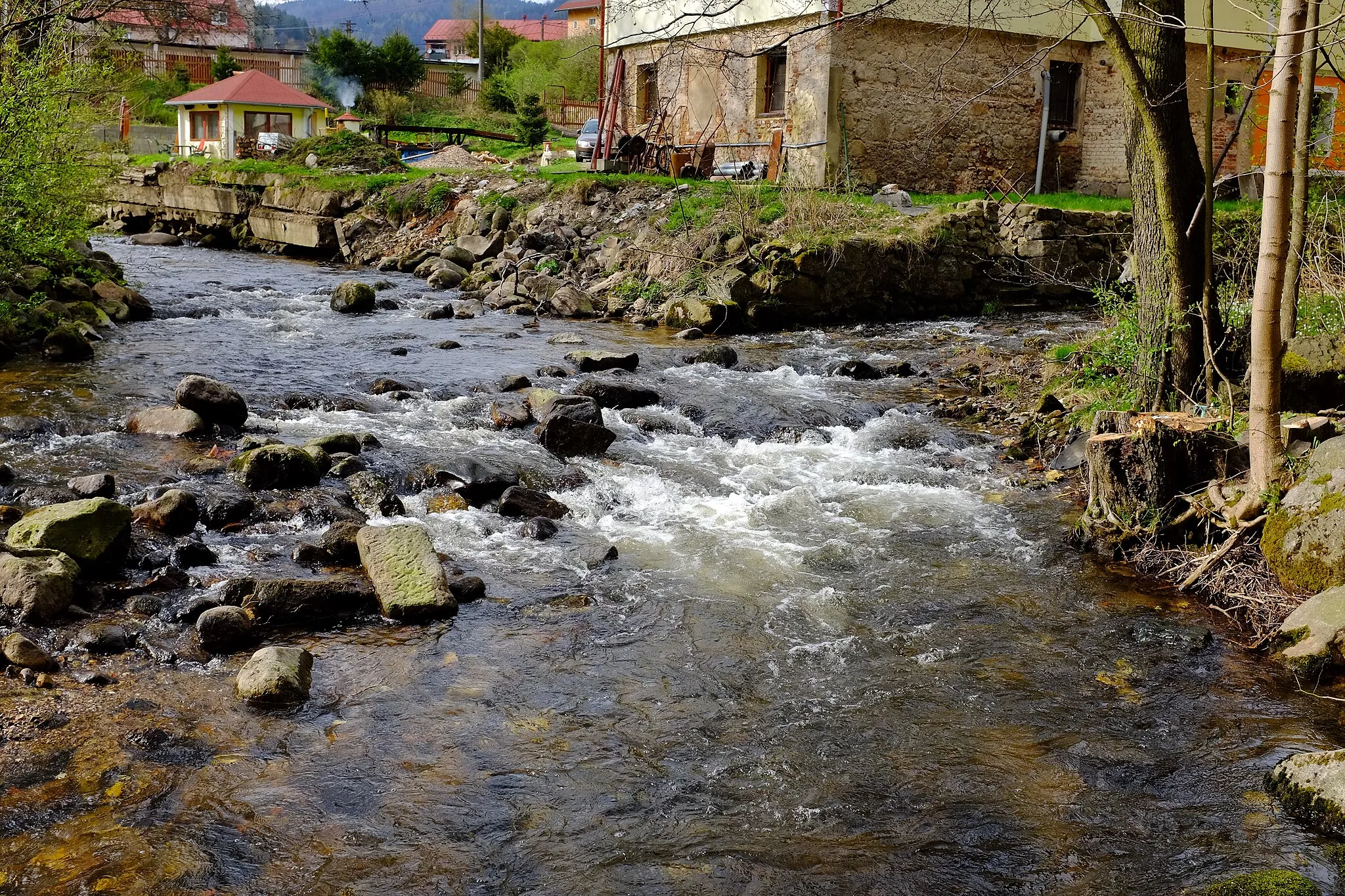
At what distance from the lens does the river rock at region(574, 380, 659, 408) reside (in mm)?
12023

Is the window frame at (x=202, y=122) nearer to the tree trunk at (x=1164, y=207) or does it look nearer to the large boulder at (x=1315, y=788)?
the tree trunk at (x=1164, y=207)

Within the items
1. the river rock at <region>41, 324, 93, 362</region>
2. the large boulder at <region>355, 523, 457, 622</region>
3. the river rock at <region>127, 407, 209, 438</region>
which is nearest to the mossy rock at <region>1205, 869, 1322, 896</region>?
the large boulder at <region>355, 523, 457, 622</region>

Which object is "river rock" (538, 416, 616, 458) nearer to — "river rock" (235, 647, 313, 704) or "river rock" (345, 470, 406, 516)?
"river rock" (345, 470, 406, 516)

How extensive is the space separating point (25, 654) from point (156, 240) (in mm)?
25220

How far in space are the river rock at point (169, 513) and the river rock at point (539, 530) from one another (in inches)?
91.2

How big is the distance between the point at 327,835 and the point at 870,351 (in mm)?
11835

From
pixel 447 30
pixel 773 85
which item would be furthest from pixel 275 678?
pixel 447 30

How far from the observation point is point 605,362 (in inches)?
540

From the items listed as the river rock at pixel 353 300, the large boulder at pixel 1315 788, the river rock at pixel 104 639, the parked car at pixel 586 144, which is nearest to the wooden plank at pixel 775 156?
the parked car at pixel 586 144

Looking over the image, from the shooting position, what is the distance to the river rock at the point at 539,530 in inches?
327

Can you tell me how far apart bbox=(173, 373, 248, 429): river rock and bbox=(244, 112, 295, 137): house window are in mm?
30407

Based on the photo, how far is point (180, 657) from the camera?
6109 mm

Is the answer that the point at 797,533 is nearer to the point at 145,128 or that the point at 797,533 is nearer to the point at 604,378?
the point at 604,378

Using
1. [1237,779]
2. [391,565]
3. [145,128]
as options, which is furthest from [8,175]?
[145,128]
